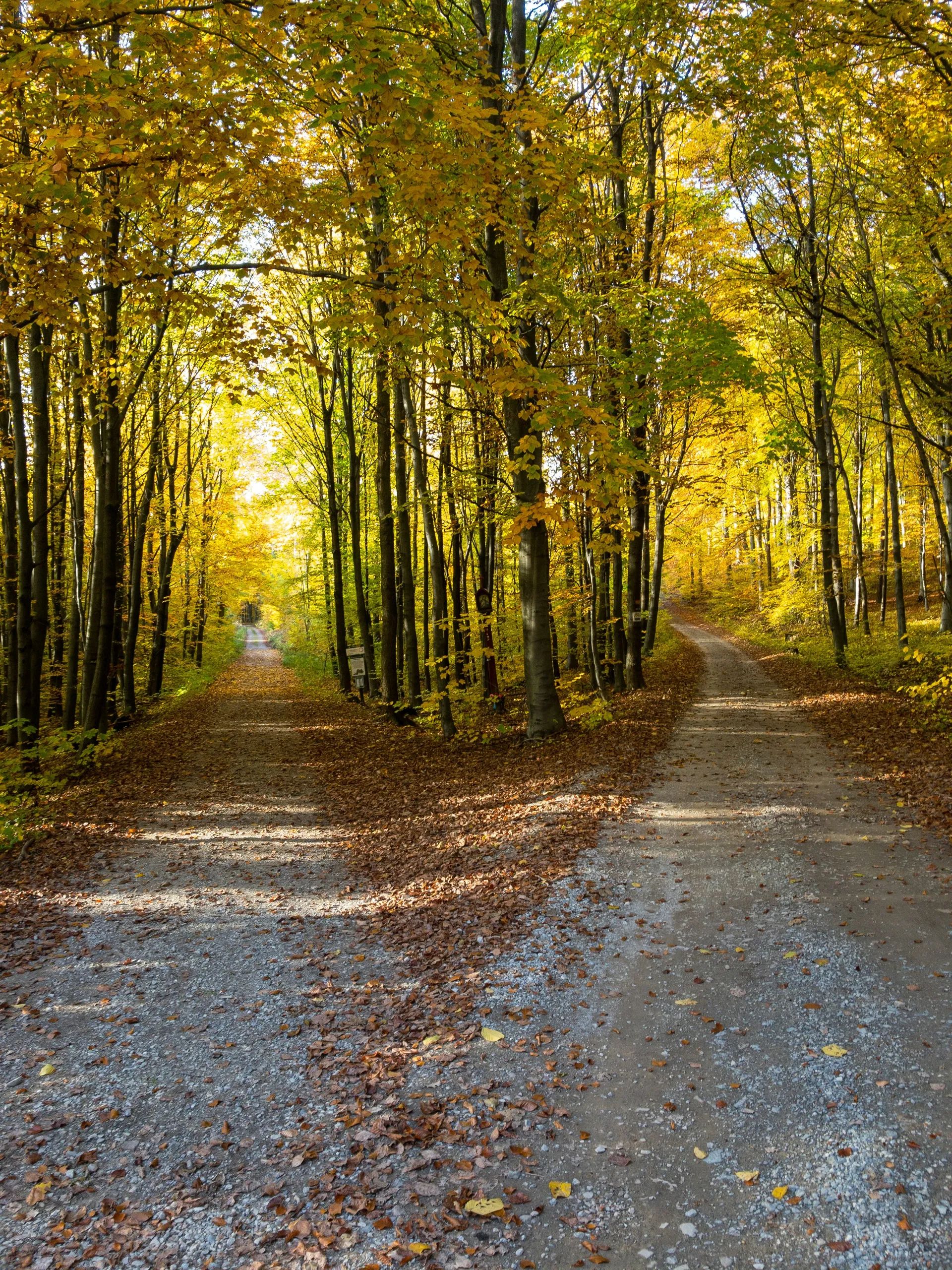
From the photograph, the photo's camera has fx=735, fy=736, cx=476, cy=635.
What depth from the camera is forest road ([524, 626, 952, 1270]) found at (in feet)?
9.25

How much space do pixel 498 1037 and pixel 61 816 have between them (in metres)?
7.19

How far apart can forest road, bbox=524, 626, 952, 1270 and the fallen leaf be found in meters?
0.17

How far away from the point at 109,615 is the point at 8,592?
206 inches

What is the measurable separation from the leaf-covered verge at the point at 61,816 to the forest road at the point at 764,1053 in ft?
14.6

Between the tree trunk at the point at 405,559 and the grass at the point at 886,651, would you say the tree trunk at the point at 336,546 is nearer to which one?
the tree trunk at the point at 405,559

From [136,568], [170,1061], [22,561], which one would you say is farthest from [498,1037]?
[136,568]

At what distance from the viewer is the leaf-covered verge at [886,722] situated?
7.52 m

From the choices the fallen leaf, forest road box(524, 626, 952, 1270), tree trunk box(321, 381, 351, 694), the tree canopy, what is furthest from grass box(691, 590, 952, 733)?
tree trunk box(321, 381, 351, 694)

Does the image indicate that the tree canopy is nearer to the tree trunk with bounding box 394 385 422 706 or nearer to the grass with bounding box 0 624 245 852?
the tree trunk with bounding box 394 385 422 706

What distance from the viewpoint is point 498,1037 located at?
4176 millimetres

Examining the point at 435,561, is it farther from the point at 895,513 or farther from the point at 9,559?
the point at 895,513

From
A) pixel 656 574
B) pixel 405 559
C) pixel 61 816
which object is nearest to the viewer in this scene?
pixel 61 816

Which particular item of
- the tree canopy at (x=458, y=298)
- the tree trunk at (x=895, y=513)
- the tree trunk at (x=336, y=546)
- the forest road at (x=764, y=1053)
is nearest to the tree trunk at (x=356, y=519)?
the tree canopy at (x=458, y=298)

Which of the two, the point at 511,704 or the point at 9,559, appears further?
the point at 511,704
